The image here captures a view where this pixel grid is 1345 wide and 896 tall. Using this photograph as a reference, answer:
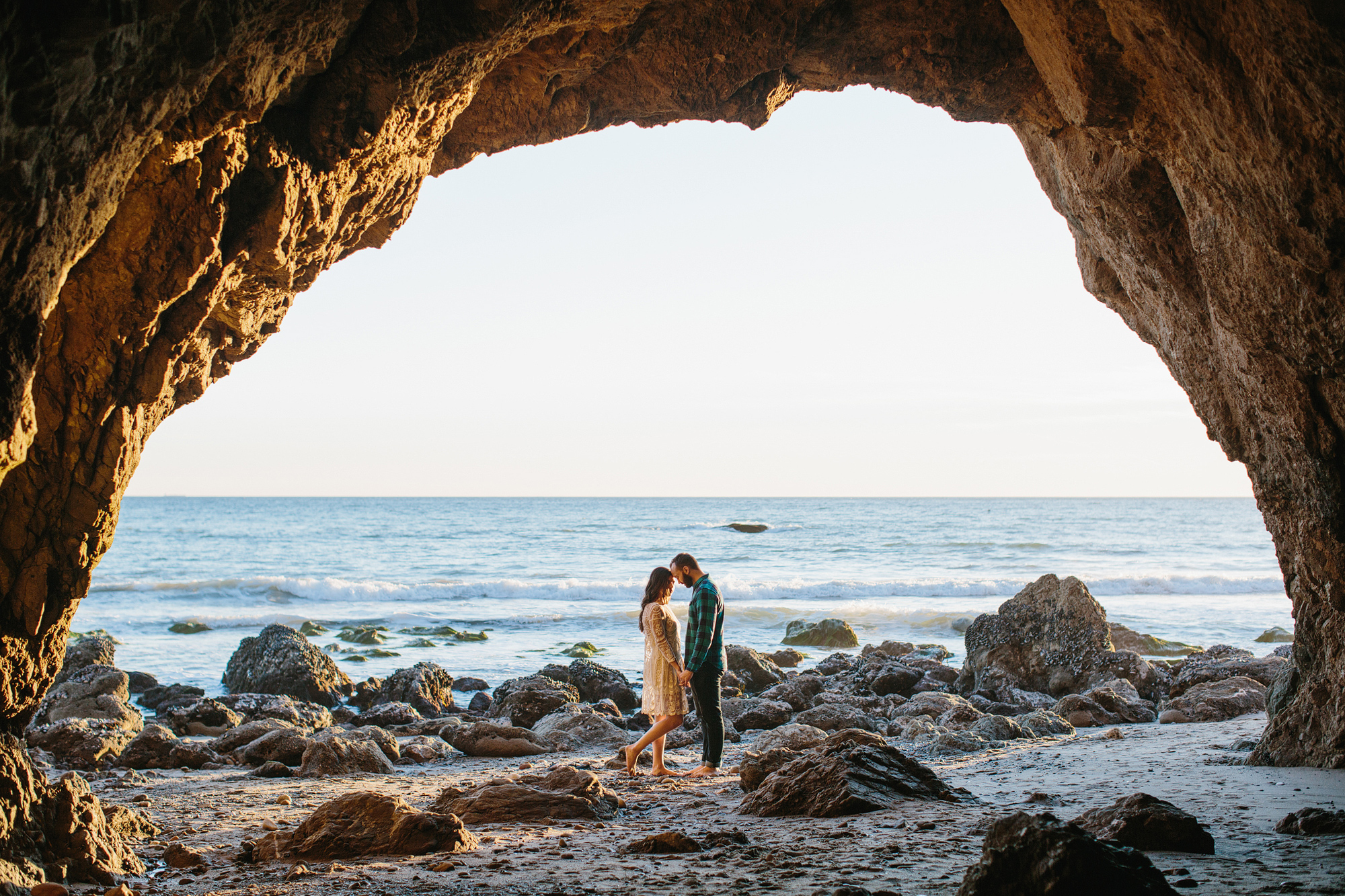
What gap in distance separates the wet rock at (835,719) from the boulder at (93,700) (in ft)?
23.6

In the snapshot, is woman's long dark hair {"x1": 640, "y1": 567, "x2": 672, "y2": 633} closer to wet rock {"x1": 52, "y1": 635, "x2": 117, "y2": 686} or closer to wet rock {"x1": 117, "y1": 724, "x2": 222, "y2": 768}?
wet rock {"x1": 117, "y1": 724, "x2": 222, "y2": 768}

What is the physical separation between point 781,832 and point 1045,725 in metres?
5.11

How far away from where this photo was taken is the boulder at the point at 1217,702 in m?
9.16

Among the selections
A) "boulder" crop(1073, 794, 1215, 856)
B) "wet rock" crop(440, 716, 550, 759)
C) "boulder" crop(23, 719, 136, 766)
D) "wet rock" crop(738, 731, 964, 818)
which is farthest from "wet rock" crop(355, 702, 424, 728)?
"boulder" crop(1073, 794, 1215, 856)

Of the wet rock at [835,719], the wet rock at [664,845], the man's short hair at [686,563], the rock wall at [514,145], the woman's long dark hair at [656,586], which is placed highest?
the rock wall at [514,145]

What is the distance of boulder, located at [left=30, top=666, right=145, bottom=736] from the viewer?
9.53 meters

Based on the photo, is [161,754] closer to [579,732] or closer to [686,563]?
[579,732]

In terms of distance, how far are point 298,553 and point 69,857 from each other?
40.3m

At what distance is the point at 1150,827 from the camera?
4.01 meters

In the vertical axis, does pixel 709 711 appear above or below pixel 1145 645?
above

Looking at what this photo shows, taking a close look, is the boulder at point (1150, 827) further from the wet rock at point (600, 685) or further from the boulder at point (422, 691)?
the boulder at point (422, 691)

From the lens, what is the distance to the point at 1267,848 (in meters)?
3.89

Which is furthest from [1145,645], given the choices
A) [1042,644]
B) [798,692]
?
[798,692]

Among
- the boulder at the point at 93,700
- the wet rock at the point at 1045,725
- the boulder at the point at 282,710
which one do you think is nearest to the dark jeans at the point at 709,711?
the wet rock at the point at 1045,725
